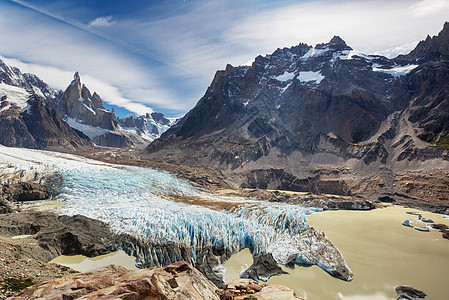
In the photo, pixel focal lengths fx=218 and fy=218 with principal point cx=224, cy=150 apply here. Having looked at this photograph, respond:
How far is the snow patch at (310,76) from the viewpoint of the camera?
12669 centimetres

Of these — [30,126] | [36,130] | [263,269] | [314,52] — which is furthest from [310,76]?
[30,126]

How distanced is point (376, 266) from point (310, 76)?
135 metres

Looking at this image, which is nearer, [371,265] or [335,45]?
[371,265]

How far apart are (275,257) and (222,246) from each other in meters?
4.54

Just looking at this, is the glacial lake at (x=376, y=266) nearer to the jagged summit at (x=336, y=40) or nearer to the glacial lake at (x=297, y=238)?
the glacial lake at (x=297, y=238)

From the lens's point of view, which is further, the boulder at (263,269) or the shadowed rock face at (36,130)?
the shadowed rock face at (36,130)

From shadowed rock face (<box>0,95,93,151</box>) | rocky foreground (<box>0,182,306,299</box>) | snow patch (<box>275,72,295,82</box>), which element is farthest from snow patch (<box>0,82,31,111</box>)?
rocky foreground (<box>0,182,306,299</box>)

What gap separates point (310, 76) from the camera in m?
134

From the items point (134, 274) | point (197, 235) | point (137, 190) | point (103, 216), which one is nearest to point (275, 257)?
point (197, 235)

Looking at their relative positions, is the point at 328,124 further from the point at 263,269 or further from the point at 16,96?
the point at 16,96

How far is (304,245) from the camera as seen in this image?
64.8ft

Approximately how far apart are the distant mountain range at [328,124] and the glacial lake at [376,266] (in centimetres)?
3720

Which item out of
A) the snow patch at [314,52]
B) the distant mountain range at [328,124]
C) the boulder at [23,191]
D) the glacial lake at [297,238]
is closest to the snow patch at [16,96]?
the distant mountain range at [328,124]

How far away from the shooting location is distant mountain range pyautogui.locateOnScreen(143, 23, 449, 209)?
7050 centimetres
